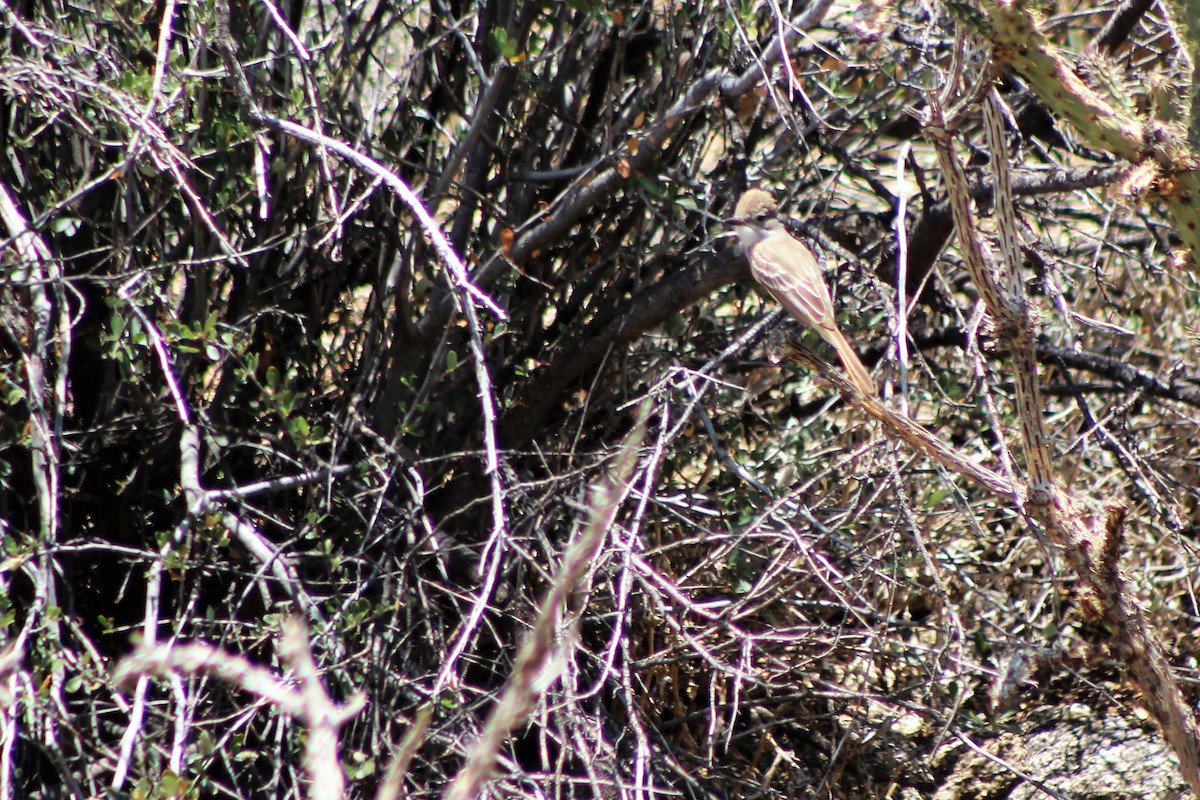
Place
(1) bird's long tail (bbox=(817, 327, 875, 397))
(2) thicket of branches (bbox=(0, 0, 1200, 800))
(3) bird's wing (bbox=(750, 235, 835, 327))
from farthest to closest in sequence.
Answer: (1) bird's long tail (bbox=(817, 327, 875, 397)) → (3) bird's wing (bbox=(750, 235, 835, 327)) → (2) thicket of branches (bbox=(0, 0, 1200, 800))

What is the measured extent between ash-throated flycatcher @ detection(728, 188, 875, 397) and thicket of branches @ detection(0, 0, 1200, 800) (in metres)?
0.11

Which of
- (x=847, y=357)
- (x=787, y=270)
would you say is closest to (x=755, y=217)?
(x=787, y=270)

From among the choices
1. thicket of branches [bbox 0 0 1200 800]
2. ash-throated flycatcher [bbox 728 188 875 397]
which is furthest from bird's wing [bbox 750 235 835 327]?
thicket of branches [bbox 0 0 1200 800]

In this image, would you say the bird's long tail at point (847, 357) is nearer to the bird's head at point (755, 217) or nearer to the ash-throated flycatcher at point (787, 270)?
the ash-throated flycatcher at point (787, 270)

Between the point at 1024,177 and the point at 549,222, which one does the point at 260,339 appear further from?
the point at 1024,177

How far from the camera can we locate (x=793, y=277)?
4.02 m

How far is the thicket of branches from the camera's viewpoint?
3.59 m

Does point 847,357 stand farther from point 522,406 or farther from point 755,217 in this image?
point 522,406

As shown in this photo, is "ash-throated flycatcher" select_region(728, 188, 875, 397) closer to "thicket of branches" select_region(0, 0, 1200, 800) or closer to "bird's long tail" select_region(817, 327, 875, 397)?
"bird's long tail" select_region(817, 327, 875, 397)

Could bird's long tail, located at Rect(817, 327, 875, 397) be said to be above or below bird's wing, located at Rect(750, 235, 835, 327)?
below

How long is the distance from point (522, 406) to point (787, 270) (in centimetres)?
104

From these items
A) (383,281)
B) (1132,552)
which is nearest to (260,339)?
(383,281)

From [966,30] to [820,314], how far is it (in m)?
1.66

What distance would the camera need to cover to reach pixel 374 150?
4.04 m
